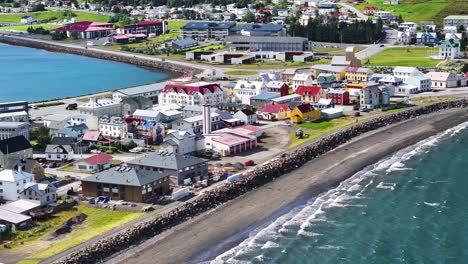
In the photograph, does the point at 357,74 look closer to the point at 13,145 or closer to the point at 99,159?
the point at 99,159

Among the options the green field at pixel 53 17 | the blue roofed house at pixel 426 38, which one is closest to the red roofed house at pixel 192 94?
the blue roofed house at pixel 426 38

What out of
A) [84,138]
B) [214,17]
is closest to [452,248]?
[84,138]

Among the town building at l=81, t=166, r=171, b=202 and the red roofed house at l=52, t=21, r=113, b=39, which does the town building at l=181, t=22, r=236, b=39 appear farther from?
the town building at l=81, t=166, r=171, b=202

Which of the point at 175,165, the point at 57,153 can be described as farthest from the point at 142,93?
the point at 175,165

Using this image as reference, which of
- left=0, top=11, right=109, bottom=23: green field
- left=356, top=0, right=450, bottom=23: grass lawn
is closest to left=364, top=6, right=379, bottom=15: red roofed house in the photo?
left=356, top=0, right=450, bottom=23: grass lawn

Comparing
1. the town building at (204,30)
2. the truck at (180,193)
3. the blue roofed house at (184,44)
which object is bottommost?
the truck at (180,193)

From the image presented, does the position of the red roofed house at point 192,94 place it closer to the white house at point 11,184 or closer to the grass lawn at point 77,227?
the white house at point 11,184
